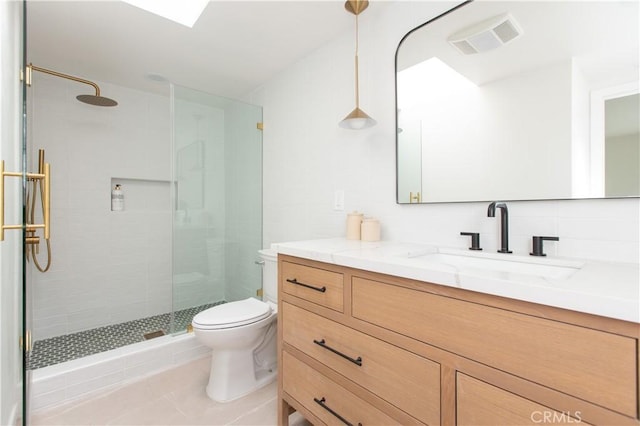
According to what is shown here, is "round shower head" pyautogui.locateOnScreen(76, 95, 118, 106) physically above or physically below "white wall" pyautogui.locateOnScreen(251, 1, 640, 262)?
above

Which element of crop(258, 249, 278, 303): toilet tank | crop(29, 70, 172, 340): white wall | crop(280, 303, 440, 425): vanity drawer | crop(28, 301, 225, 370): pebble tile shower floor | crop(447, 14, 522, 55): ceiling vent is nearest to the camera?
crop(280, 303, 440, 425): vanity drawer

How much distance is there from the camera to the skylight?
1.74 meters

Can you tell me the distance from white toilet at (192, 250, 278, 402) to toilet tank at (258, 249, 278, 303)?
14cm

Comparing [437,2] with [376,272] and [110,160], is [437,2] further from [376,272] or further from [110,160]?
[110,160]

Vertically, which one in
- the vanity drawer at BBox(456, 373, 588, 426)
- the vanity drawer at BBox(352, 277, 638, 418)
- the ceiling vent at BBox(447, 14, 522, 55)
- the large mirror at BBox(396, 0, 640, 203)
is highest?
the ceiling vent at BBox(447, 14, 522, 55)

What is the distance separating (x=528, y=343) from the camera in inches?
27.4

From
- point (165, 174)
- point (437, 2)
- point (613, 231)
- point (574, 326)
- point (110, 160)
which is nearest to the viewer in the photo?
point (574, 326)

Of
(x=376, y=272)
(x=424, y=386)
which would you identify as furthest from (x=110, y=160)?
(x=424, y=386)

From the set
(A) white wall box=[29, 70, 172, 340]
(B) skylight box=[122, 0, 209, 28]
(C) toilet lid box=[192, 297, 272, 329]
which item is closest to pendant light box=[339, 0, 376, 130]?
(B) skylight box=[122, 0, 209, 28]

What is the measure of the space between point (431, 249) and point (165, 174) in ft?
9.01

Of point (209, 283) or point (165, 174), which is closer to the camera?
point (209, 283)

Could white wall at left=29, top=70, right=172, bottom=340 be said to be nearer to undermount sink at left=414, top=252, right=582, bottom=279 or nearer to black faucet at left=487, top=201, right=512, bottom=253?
undermount sink at left=414, top=252, right=582, bottom=279

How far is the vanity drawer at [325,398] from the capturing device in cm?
105

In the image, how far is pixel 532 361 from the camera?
0.69 meters
